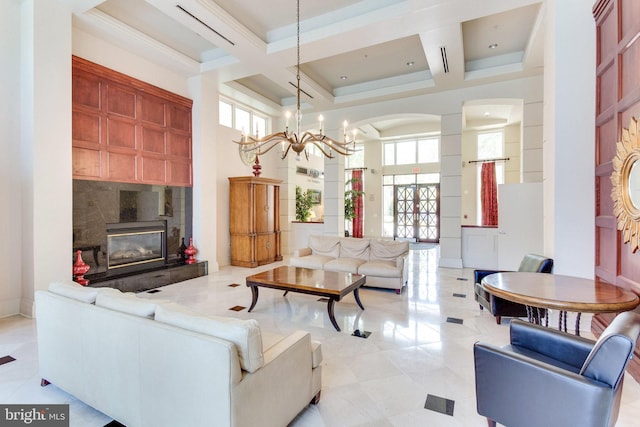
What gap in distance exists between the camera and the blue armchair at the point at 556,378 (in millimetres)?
1271

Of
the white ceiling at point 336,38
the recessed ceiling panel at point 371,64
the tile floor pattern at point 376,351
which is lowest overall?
the tile floor pattern at point 376,351

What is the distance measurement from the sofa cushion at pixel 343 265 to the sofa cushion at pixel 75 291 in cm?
321

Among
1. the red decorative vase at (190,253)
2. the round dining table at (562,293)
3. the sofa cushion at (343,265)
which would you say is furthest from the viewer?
the red decorative vase at (190,253)

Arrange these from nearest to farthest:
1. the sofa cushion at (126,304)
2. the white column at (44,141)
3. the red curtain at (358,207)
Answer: the sofa cushion at (126,304)
the white column at (44,141)
the red curtain at (358,207)

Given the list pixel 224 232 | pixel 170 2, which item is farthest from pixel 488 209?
pixel 170 2

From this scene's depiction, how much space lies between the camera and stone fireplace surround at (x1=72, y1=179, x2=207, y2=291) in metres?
4.22

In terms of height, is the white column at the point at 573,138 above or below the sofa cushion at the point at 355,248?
above

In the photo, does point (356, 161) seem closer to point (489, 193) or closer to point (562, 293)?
point (489, 193)

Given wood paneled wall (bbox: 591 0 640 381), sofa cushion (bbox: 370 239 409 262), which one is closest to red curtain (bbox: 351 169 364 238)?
sofa cushion (bbox: 370 239 409 262)

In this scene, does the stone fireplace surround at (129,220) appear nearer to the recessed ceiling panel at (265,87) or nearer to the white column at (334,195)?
the recessed ceiling panel at (265,87)

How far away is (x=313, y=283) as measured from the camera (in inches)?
138

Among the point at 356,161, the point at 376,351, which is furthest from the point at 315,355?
the point at 356,161

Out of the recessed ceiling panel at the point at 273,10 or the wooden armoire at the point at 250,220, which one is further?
the wooden armoire at the point at 250,220

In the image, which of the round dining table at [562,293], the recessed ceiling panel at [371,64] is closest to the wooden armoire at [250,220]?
the recessed ceiling panel at [371,64]
